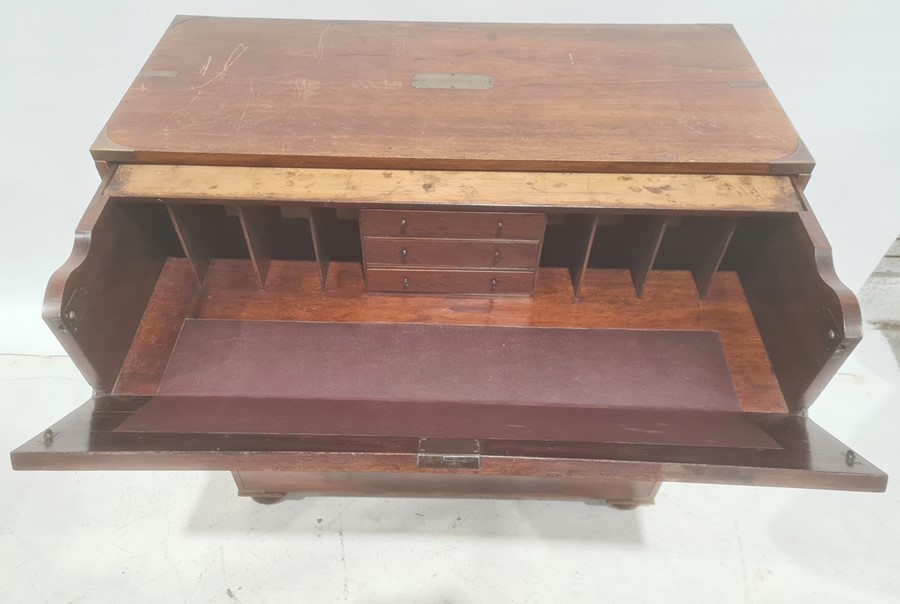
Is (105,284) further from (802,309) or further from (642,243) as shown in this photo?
(802,309)

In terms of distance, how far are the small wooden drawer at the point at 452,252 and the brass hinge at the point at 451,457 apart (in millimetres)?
462

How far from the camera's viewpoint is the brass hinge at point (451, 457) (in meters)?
1.17

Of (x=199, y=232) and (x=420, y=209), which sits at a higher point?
(x=420, y=209)

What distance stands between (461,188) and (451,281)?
0.99 feet

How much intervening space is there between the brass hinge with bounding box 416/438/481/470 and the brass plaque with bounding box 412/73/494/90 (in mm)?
846

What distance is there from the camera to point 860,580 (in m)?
1.80

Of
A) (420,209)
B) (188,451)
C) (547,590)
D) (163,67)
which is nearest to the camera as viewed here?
(188,451)

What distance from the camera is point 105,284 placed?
1318 mm

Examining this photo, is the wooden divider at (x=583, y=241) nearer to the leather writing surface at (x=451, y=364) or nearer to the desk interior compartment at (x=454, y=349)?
the desk interior compartment at (x=454, y=349)

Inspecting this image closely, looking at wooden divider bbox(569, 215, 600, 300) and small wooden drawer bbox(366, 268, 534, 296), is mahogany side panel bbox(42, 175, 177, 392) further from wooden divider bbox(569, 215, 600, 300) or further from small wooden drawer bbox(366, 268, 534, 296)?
wooden divider bbox(569, 215, 600, 300)

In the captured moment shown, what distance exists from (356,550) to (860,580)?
1505mm

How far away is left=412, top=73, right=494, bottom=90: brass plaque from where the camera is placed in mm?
1466

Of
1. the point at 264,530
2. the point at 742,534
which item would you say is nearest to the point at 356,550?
the point at 264,530

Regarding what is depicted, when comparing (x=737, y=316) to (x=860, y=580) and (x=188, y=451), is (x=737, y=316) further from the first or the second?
(x=188, y=451)
